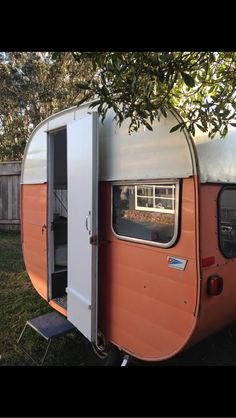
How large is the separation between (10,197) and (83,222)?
8.32 metres

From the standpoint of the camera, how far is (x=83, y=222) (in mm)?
3191

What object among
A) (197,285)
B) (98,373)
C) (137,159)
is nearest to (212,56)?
(137,159)

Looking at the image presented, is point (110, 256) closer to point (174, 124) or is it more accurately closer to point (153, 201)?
point (153, 201)

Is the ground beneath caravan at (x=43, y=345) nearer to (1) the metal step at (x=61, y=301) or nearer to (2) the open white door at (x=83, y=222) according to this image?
(1) the metal step at (x=61, y=301)

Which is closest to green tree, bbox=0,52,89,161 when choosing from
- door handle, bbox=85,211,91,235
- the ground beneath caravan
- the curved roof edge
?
Answer: the ground beneath caravan

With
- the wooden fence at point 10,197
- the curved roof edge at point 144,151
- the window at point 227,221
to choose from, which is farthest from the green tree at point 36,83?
the window at point 227,221

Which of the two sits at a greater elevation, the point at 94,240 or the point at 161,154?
the point at 161,154

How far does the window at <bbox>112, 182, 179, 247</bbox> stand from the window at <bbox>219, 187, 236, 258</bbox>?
1.29ft

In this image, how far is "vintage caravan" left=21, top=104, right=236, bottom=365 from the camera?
2.36 m

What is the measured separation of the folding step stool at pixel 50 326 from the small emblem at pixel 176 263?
6.18ft

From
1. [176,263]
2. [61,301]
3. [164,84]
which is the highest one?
[164,84]

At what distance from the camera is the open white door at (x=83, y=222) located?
9.84ft

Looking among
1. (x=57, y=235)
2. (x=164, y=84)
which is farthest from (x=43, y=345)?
(x=164, y=84)

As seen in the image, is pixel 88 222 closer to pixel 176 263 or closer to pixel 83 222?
pixel 83 222
